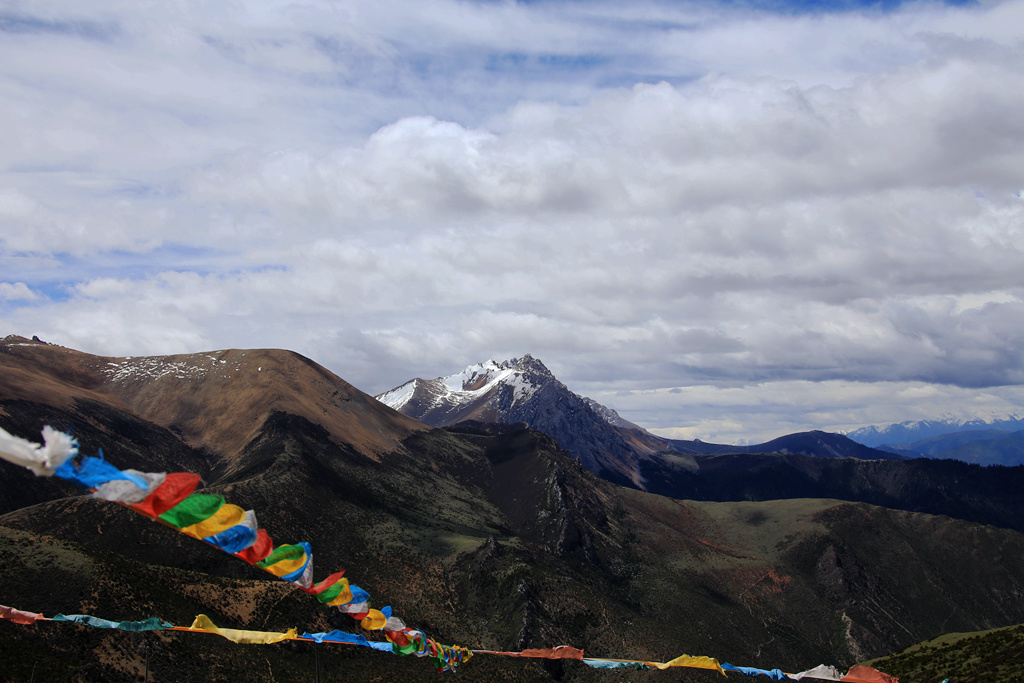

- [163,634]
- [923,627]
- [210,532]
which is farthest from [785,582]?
[210,532]

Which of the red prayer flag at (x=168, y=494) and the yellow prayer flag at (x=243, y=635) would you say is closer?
the red prayer flag at (x=168, y=494)

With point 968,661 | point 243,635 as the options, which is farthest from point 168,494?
point 968,661

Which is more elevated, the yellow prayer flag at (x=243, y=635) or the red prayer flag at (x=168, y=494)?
the red prayer flag at (x=168, y=494)

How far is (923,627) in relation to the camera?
179750mm

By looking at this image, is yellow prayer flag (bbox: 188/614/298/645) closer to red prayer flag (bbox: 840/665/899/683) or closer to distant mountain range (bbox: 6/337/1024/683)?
distant mountain range (bbox: 6/337/1024/683)

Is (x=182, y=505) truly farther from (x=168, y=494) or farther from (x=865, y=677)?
(x=865, y=677)

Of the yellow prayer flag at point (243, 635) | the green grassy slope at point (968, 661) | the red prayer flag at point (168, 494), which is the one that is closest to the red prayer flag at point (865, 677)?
the green grassy slope at point (968, 661)

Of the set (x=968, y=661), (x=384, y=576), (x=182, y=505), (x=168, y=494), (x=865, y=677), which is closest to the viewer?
(x=168, y=494)

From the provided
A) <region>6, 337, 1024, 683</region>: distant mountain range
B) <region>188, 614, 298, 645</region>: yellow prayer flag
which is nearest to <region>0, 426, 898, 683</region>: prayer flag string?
<region>188, 614, 298, 645</region>: yellow prayer flag

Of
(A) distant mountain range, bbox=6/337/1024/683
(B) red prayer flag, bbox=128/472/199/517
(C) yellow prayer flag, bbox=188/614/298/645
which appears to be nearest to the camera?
(B) red prayer flag, bbox=128/472/199/517

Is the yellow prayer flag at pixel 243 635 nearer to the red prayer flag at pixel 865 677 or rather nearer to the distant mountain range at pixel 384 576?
the distant mountain range at pixel 384 576

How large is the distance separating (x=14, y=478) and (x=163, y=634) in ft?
269

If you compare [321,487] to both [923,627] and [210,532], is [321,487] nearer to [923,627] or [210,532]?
[210,532]

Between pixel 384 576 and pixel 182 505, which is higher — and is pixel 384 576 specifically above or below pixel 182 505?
below
